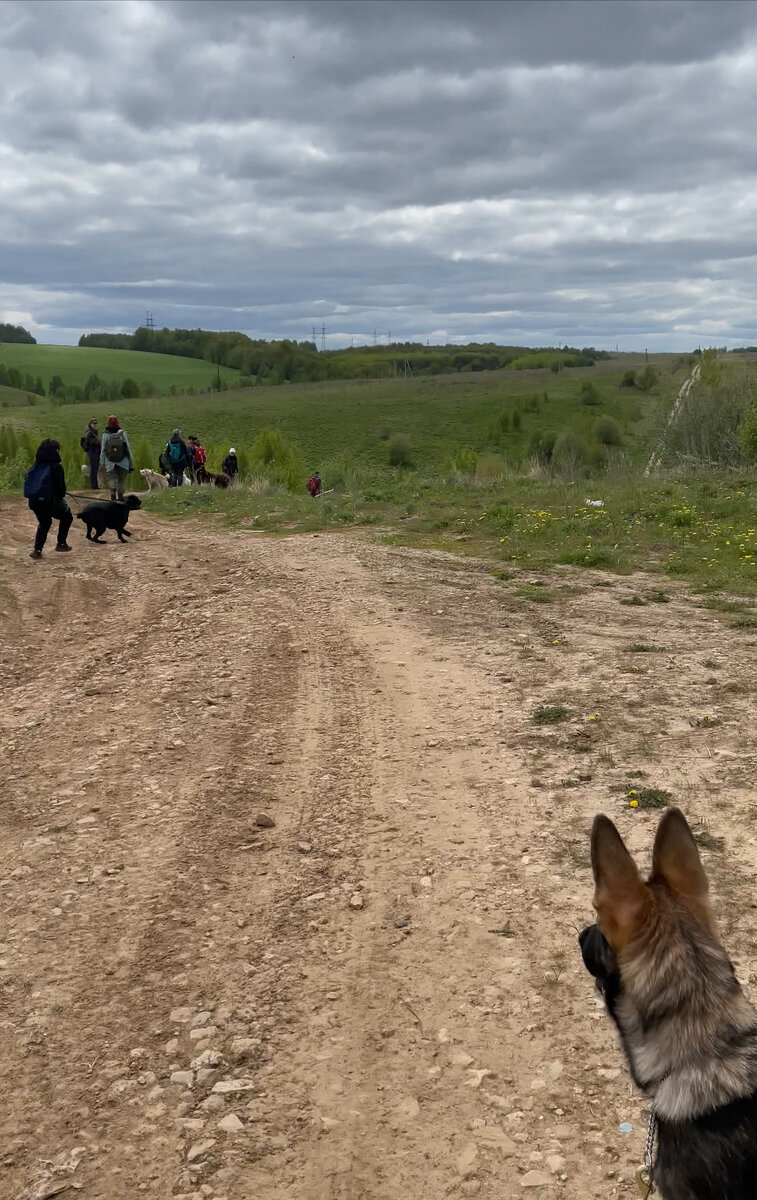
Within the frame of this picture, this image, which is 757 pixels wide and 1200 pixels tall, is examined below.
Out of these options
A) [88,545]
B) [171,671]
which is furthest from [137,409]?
[171,671]

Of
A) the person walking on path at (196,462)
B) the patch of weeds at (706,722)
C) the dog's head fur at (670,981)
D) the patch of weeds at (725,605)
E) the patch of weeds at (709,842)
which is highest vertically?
the dog's head fur at (670,981)

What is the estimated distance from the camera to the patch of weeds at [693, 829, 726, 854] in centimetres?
459

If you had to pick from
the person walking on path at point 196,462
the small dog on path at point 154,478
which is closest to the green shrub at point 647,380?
the person walking on path at point 196,462

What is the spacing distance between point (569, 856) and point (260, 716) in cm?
295

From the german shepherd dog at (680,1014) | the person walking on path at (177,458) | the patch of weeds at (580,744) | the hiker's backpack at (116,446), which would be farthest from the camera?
the person walking on path at (177,458)

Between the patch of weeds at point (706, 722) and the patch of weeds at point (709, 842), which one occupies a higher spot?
the patch of weeds at point (706, 722)

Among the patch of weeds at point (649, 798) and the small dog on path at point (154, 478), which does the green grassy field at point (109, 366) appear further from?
the patch of weeds at point (649, 798)

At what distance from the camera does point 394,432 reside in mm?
84062

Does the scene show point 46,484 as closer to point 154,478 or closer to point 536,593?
point 536,593

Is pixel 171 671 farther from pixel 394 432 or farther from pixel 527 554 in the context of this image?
pixel 394 432

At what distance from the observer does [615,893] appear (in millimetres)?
1957

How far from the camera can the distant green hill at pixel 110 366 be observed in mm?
128625

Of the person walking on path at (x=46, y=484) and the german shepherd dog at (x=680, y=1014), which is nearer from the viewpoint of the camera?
the german shepherd dog at (x=680, y=1014)

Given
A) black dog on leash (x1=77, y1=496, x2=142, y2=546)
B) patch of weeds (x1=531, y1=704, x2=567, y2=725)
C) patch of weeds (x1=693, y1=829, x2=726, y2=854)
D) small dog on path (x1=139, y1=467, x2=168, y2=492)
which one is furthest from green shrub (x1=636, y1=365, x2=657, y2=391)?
patch of weeds (x1=693, y1=829, x2=726, y2=854)
